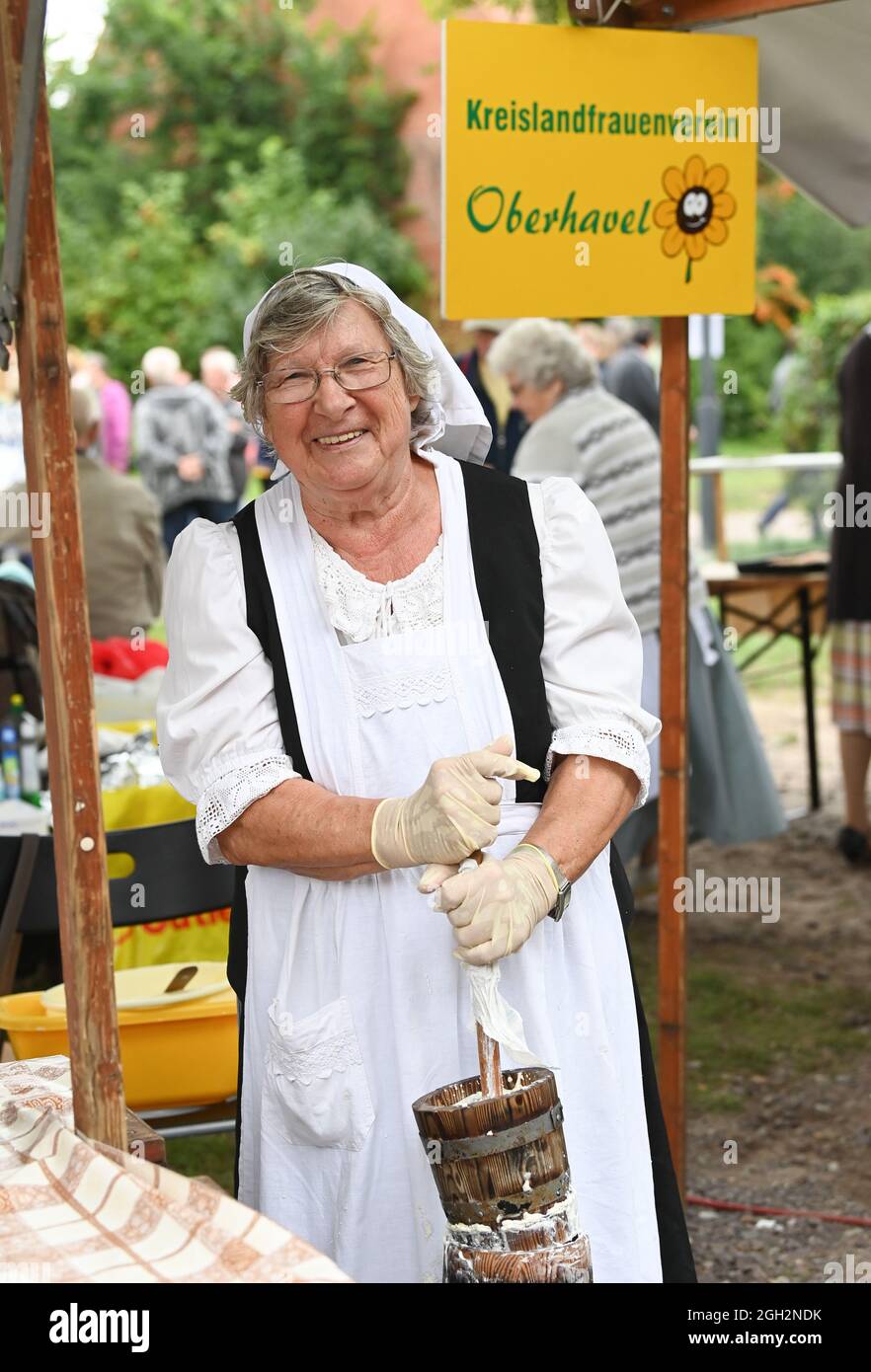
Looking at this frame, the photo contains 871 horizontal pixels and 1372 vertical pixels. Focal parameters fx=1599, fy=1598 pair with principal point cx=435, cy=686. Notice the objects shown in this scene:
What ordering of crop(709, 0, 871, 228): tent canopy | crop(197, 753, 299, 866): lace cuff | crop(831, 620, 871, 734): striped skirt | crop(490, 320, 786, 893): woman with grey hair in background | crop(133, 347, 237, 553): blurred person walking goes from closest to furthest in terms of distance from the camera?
crop(197, 753, 299, 866): lace cuff < crop(709, 0, 871, 228): tent canopy < crop(490, 320, 786, 893): woman with grey hair in background < crop(831, 620, 871, 734): striped skirt < crop(133, 347, 237, 553): blurred person walking

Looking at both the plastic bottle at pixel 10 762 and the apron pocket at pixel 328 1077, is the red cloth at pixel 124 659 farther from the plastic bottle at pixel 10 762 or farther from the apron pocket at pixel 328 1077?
the apron pocket at pixel 328 1077

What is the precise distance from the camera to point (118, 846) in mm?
3250

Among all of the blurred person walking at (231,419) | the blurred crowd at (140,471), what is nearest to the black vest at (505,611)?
the blurred crowd at (140,471)

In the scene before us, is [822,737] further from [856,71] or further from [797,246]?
[797,246]

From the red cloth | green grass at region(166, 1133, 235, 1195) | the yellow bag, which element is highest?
the red cloth

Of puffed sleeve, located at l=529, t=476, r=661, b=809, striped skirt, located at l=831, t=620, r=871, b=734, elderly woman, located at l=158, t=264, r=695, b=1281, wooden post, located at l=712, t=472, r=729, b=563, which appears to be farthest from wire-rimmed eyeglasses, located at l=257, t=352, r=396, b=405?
wooden post, located at l=712, t=472, r=729, b=563

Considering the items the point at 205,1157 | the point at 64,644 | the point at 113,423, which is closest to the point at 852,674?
the point at 205,1157

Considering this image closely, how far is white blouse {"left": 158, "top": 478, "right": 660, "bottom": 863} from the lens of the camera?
2178 millimetres

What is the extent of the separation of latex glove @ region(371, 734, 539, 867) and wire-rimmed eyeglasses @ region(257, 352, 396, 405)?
Result: 0.55 meters

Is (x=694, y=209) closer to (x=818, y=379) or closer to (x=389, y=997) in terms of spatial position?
(x=389, y=997)

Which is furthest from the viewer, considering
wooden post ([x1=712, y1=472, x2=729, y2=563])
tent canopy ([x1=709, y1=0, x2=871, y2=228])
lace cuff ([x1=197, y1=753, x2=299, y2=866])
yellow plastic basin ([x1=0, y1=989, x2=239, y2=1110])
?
wooden post ([x1=712, y1=472, x2=729, y2=563])

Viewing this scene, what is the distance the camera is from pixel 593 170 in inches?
122

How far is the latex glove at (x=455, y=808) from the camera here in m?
1.92

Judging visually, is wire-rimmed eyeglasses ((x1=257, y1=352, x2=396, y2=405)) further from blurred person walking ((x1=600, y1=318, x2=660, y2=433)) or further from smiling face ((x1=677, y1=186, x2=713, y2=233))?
blurred person walking ((x1=600, y1=318, x2=660, y2=433))
